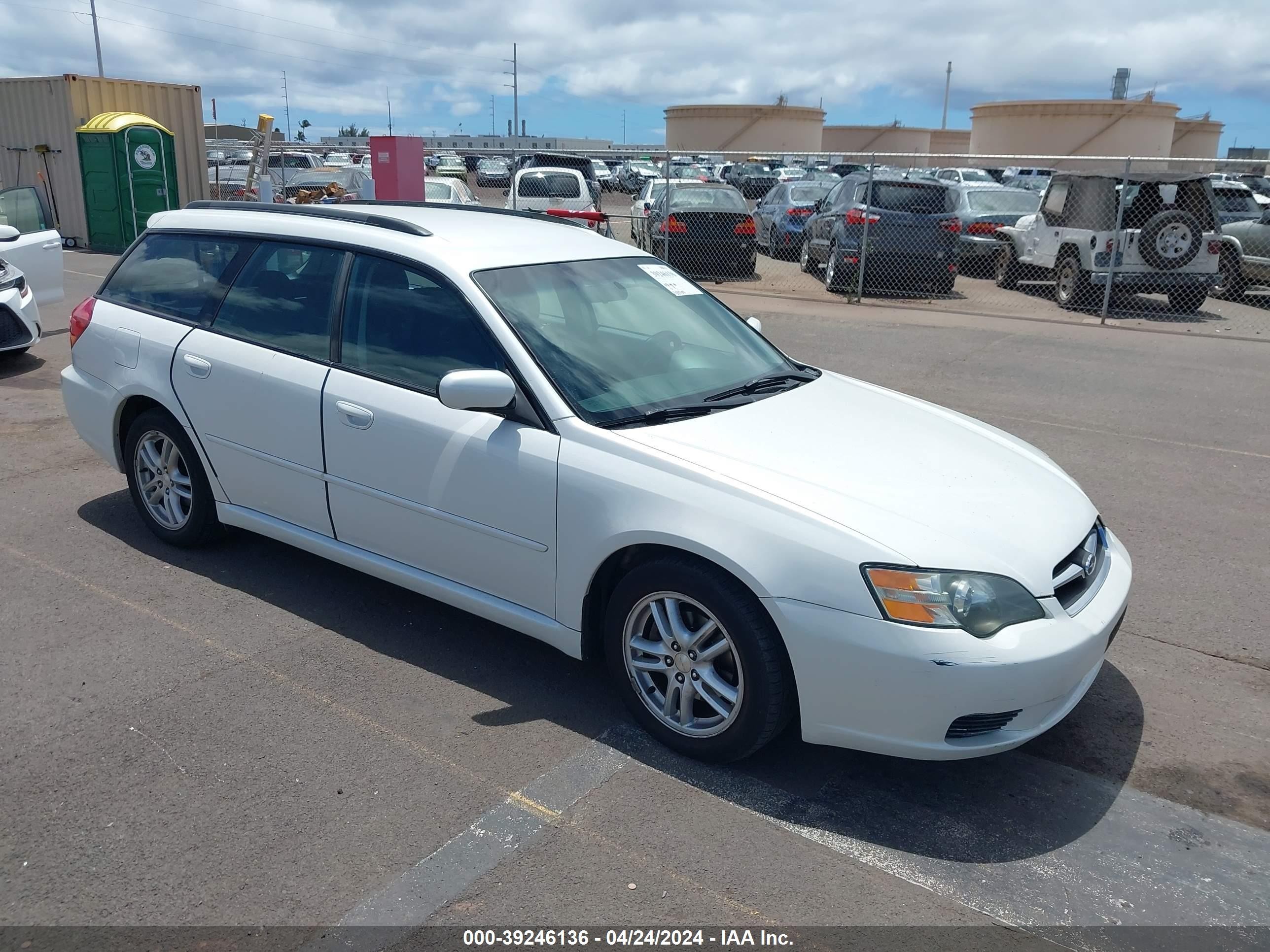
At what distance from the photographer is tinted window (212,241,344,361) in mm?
4477

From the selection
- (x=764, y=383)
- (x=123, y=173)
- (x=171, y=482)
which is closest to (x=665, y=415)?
(x=764, y=383)

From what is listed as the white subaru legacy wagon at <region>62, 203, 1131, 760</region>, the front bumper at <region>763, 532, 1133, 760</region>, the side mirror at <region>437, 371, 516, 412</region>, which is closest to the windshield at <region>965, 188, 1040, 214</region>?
the white subaru legacy wagon at <region>62, 203, 1131, 760</region>

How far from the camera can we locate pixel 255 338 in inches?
183

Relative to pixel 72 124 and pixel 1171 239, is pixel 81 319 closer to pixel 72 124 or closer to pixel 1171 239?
pixel 1171 239

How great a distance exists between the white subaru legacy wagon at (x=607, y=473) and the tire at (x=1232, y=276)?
13.6 meters

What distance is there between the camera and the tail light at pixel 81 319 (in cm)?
532

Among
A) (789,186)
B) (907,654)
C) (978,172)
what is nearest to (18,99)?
(789,186)

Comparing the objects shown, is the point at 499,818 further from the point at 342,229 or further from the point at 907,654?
the point at 342,229

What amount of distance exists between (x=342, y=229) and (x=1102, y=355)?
30.6 ft

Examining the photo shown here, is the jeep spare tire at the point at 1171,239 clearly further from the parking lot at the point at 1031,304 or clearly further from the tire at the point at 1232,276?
the tire at the point at 1232,276

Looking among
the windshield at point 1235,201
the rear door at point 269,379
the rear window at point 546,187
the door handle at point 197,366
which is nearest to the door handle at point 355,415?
the rear door at point 269,379

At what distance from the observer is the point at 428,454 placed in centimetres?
396

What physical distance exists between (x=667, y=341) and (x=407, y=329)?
3.45ft

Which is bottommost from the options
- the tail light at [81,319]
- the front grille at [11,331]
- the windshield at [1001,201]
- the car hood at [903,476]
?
the front grille at [11,331]
